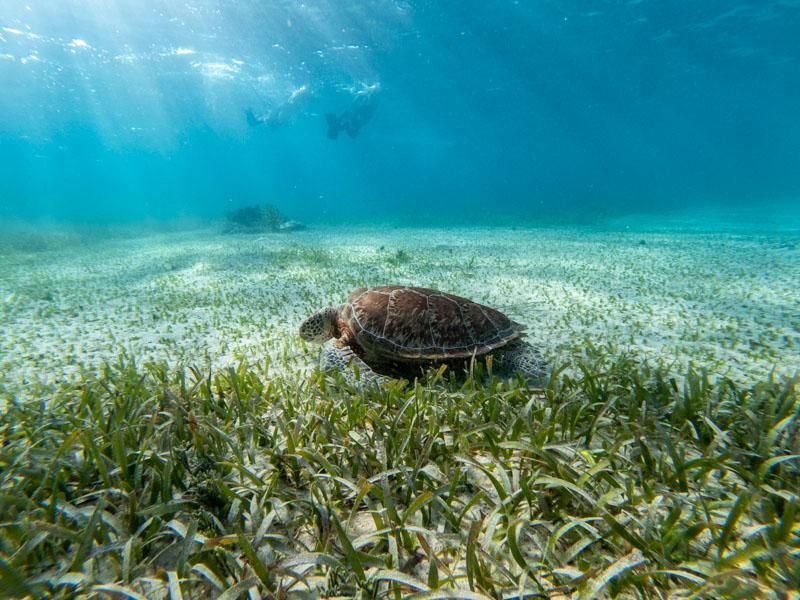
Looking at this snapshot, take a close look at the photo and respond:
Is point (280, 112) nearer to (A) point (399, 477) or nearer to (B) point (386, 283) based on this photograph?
(B) point (386, 283)

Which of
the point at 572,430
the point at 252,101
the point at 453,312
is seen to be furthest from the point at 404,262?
the point at 252,101

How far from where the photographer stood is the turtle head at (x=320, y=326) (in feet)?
12.9

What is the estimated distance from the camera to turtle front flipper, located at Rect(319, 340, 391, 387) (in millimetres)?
3147

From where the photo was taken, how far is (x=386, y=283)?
769cm

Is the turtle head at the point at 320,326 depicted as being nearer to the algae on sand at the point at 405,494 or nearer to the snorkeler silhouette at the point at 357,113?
the algae on sand at the point at 405,494

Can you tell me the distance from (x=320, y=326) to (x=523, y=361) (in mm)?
2290

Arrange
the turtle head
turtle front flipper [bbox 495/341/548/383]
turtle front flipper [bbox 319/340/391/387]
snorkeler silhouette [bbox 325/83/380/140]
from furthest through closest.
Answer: snorkeler silhouette [bbox 325/83/380/140]
the turtle head
turtle front flipper [bbox 495/341/548/383]
turtle front flipper [bbox 319/340/391/387]

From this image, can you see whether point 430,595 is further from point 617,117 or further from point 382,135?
point 617,117

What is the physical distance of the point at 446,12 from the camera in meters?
28.2

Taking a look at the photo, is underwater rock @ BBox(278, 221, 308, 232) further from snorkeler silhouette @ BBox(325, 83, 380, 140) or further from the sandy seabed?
snorkeler silhouette @ BBox(325, 83, 380, 140)

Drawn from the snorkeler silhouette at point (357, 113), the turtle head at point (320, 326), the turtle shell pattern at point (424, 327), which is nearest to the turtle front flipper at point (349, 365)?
the turtle shell pattern at point (424, 327)

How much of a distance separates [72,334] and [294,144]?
99232 mm

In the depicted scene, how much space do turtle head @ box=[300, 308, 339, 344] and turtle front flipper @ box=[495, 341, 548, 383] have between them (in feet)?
6.31

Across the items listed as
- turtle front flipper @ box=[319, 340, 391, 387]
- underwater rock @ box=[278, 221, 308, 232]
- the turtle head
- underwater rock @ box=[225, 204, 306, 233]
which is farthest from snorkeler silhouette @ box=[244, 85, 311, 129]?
turtle front flipper @ box=[319, 340, 391, 387]
